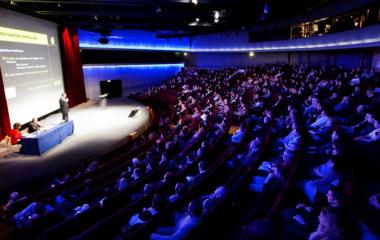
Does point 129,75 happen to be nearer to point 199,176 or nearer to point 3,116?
point 3,116

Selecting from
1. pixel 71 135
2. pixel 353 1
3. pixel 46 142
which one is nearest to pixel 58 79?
pixel 71 135

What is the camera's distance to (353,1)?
10.7m

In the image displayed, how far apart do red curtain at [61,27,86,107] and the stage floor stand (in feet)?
3.95

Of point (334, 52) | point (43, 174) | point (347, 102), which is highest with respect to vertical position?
point (334, 52)

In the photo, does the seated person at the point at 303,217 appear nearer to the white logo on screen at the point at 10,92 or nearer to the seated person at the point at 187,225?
the seated person at the point at 187,225

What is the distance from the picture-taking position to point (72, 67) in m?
12.0

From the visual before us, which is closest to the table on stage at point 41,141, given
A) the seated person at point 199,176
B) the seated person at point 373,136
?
the seated person at point 199,176

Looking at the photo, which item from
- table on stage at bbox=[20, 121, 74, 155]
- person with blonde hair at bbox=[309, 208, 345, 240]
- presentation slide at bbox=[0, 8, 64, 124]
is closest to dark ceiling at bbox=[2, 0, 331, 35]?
presentation slide at bbox=[0, 8, 64, 124]

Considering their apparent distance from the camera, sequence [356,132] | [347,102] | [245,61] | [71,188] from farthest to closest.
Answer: [245,61] → [347,102] → [356,132] → [71,188]

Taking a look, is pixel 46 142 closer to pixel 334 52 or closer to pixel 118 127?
pixel 118 127

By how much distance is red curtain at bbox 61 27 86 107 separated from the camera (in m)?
11.4

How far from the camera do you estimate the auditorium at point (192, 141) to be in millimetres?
2984

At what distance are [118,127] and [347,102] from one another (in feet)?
19.6

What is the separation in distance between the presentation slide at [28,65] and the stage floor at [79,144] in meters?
0.88
